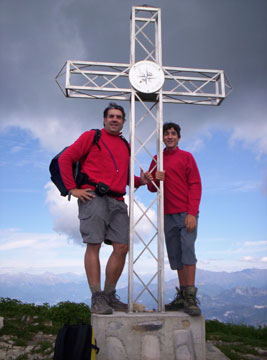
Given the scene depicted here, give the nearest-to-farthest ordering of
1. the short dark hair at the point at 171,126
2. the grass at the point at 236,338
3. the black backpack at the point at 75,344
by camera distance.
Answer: the black backpack at the point at 75,344 < the short dark hair at the point at 171,126 < the grass at the point at 236,338

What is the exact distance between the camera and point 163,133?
19.5ft

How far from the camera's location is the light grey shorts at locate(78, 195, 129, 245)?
5004 mm

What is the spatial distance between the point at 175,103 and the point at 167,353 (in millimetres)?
4315

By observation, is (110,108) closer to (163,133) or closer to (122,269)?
(163,133)

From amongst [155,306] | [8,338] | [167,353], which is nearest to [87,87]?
[155,306]

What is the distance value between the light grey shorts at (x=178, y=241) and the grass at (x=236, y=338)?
7.87ft

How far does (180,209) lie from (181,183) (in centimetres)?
47

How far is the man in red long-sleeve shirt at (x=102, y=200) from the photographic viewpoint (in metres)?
5.00

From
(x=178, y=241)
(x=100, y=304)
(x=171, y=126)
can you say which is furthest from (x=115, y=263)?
(x=171, y=126)

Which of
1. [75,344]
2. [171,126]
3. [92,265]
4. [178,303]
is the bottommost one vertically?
[75,344]

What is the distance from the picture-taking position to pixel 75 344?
388 centimetres

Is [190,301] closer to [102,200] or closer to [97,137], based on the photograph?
[102,200]

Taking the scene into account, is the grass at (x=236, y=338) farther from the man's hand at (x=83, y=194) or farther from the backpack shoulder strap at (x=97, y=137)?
the backpack shoulder strap at (x=97, y=137)

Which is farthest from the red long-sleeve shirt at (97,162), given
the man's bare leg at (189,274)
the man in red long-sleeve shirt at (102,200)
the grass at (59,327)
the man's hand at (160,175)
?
the grass at (59,327)
